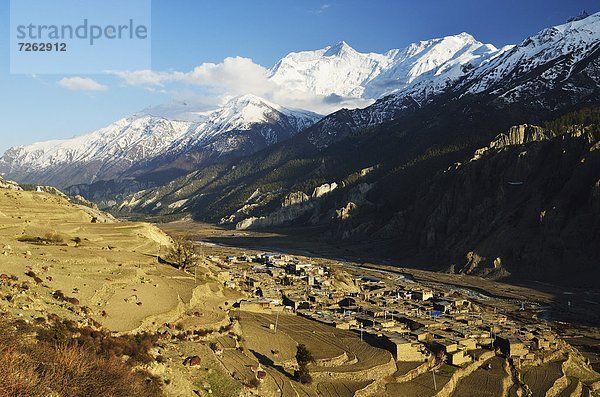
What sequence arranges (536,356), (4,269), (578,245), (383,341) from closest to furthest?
(4,269) → (383,341) → (536,356) → (578,245)

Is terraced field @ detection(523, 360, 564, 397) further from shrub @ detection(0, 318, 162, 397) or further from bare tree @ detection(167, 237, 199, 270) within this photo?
bare tree @ detection(167, 237, 199, 270)

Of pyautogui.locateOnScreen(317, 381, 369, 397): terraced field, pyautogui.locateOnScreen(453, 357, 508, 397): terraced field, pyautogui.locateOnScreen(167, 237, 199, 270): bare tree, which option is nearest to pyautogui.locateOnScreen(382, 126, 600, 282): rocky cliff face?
pyautogui.locateOnScreen(453, 357, 508, 397): terraced field

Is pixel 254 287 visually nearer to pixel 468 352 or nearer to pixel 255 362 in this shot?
pixel 468 352

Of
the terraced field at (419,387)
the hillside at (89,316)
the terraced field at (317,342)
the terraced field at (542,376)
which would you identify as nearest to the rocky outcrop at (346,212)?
the hillside at (89,316)

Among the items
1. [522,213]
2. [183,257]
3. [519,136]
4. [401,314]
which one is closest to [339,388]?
[401,314]

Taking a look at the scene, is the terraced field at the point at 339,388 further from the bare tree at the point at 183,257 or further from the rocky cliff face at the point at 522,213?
the rocky cliff face at the point at 522,213

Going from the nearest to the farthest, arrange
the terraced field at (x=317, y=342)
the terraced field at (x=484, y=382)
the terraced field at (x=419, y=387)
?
the terraced field at (x=419, y=387), the terraced field at (x=317, y=342), the terraced field at (x=484, y=382)

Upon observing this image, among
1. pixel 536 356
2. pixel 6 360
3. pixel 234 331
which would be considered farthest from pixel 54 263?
pixel 536 356

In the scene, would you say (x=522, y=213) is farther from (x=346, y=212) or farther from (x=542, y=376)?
(x=346, y=212)
